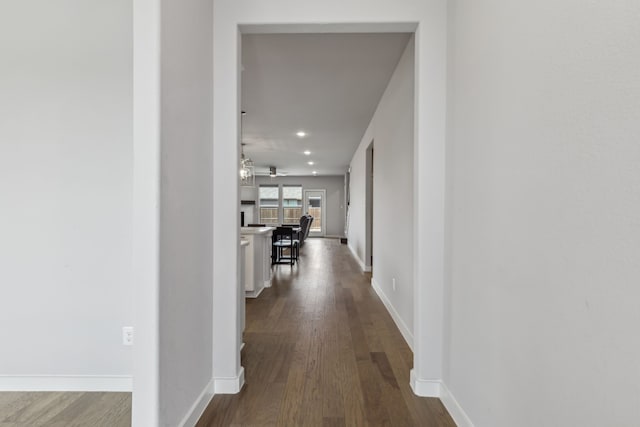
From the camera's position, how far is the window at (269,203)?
42.9 ft

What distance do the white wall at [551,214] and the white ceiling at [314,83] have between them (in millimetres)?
1308

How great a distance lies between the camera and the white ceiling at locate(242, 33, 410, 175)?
8.63 feet

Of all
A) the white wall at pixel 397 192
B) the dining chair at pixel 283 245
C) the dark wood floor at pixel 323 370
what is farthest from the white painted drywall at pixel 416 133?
the dining chair at pixel 283 245

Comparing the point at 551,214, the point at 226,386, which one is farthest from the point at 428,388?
the point at 551,214

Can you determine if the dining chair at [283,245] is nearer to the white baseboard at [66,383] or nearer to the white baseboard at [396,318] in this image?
the white baseboard at [396,318]

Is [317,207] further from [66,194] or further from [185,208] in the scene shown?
[185,208]

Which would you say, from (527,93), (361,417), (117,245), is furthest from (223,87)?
(361,417)

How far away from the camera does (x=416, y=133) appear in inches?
76.8

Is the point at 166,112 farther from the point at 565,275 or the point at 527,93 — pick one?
the point at 565,275

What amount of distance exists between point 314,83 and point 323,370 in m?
2.81

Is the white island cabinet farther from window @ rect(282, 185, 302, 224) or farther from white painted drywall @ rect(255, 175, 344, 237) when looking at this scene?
white painted drywall @ rect(255, 175, 344, 237)

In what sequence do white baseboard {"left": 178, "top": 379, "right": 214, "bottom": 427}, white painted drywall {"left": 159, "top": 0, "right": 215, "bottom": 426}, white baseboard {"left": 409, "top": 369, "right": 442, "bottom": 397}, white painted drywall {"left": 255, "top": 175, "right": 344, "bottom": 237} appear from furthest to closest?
1. white painted drywall {"left": 255, "top": 175, "right": 344, "bottom": 237}
2. white baseboard {"left": 409, "top": 369, "right": 442, "bottom": 397}
3. white baseboard {"left": 178, "top": 379, "right": 214, "bottom": 427}
4. white painted drywall {"left": 159, "top": 0, "right": 215, "bottom": 426}

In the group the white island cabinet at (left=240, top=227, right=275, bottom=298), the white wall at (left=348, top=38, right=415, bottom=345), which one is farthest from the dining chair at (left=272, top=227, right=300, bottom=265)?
the white wall at (left=348, top=38, right=415, bottom=345)

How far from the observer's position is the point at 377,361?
232 centimetres
